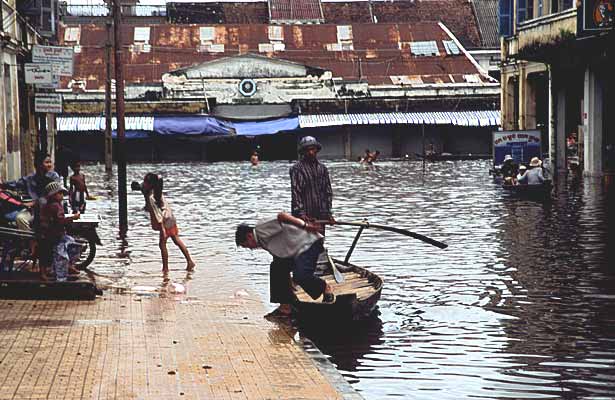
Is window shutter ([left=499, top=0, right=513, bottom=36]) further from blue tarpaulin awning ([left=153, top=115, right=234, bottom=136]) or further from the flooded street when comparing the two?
blue tarpaulin awning ([left=153, top=115, right=234, bottom=136])

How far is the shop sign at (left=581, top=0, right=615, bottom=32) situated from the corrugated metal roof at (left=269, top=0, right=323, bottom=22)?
156 feet

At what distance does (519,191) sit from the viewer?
100 feet

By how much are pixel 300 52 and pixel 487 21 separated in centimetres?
1804

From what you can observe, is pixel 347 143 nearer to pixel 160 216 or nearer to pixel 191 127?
pixel 191 127

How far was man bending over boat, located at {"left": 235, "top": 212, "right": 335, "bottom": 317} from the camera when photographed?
463 inches

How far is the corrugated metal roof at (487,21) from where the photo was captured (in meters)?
80.5

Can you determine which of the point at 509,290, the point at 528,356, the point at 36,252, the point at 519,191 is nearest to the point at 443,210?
the point at 519,191

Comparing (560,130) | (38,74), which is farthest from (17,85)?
(560,130)

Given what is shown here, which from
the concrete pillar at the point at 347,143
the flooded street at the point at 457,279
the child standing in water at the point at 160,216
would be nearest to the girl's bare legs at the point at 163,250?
the child standing in water at the point at 160,216

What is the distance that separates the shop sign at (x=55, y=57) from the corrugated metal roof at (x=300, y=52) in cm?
4092

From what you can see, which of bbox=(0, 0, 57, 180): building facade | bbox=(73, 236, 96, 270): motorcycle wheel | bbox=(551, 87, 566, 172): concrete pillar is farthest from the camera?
bbox=(551, 87, 566, 172): concrete pillar

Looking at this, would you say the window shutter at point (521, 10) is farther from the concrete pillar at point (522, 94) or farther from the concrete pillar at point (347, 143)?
the concrete pillar at point (347, 143)

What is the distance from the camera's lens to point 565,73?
145 feet

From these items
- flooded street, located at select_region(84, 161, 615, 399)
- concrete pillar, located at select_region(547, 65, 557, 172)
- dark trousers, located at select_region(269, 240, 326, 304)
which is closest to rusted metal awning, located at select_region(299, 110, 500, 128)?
concrete pillar, located at select_region(547, 65, 557, 172)
